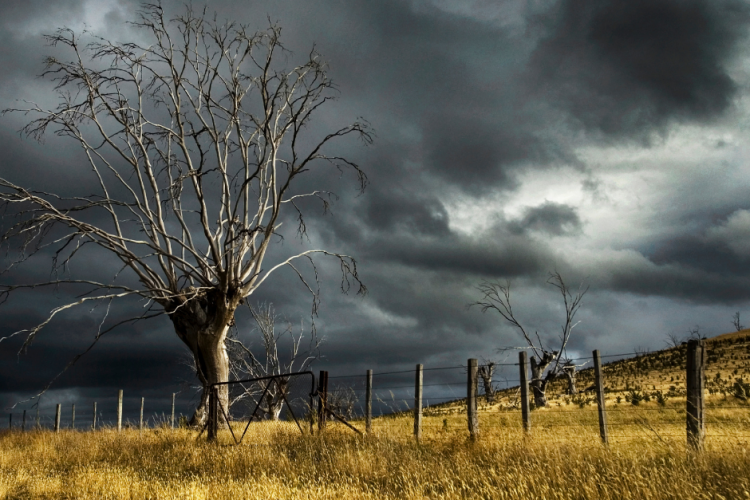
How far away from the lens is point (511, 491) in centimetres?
593

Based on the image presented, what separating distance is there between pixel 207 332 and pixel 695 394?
13.5 metres

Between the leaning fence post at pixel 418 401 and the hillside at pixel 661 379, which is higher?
the leaning fence post at pixel 418 401

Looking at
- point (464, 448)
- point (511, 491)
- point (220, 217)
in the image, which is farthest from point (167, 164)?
point (511, 491)

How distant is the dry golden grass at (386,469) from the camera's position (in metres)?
5.98

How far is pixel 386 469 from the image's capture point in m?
8.32

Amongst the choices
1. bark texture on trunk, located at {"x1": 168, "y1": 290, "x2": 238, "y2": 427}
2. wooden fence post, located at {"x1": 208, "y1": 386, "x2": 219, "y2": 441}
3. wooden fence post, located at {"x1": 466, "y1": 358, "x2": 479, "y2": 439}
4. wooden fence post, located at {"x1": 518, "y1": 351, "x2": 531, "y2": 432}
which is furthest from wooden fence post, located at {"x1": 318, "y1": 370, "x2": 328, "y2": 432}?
bark texture on trunk, located at {"x1": 168, "y1": 290, "x2": 238, "y2": 427}

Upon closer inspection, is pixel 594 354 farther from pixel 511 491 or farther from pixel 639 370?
pixel 639 370

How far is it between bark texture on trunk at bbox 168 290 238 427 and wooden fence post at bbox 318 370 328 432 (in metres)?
5.80

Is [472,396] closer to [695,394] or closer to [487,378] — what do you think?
[695,394]

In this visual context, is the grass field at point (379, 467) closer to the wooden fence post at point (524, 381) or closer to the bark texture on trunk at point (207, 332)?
the wooden fence post at point (524, 381)

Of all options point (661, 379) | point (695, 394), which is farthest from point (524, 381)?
point (661, 379)

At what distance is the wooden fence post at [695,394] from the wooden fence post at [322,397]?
6959mm

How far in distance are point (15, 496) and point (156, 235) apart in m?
10.4

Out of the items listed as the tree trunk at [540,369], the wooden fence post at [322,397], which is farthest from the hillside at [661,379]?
the wooden fence post at [322,397]
